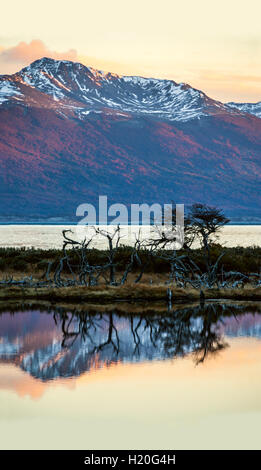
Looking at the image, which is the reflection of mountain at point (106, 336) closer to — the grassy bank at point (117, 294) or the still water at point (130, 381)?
the still water at point (130, 381)

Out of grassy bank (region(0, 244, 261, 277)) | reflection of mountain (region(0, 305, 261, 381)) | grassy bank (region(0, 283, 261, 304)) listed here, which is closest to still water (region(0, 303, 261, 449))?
reflection of mountain (region(0, 305, 261, 381))

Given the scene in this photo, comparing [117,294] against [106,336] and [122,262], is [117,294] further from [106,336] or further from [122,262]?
[122,262]

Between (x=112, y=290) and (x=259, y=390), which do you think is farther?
(x=112, y=290)

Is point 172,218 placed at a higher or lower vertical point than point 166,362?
higher

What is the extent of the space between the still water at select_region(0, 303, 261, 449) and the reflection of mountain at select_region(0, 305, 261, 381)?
0.11ft

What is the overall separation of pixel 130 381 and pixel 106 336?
615 cm

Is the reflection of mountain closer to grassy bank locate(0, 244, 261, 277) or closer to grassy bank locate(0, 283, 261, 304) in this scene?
grassy bank locate(0, 283, 261, 304)

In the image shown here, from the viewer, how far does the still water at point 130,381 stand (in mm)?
14031

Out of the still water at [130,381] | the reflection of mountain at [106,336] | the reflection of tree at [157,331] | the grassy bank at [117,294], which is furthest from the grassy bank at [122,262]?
the still water at [130,381]

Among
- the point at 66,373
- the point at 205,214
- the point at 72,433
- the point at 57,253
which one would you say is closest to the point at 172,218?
the point at 205,214

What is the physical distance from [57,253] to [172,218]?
8.78 metres

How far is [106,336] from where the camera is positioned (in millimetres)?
23734
